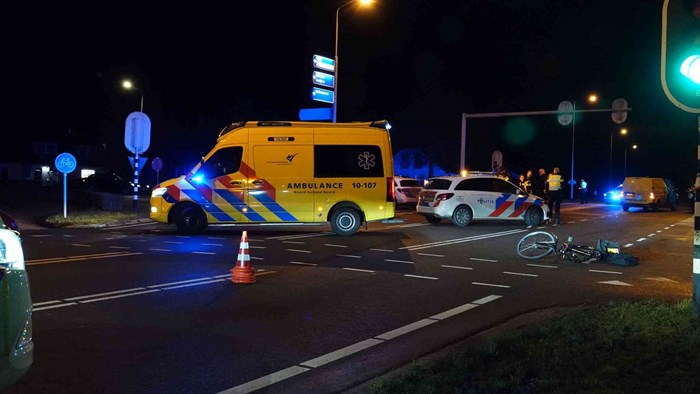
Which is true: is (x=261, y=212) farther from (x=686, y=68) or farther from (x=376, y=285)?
(x=686, y=68)

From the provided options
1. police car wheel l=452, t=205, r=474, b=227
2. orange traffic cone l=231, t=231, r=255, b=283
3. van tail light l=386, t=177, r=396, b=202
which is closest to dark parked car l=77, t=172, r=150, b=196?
police car wheel l=452, t=205, r=474, b=227

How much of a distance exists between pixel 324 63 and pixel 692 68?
1925 centimetres

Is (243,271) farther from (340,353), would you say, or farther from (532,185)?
(532,185)

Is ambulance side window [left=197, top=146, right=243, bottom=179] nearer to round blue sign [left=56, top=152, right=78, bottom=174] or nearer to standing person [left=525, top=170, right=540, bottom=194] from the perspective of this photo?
round blue sign [left=56, top=152, right=78, bottom=174]

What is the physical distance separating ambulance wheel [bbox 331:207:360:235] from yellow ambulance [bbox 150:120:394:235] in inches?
1.0

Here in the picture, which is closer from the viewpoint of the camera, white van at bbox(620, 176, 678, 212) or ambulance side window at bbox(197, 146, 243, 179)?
ambulance side window at bbox(197, 146, 243, 179)

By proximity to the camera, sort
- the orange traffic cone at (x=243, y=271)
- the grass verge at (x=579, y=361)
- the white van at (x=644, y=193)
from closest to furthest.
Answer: the grass verge at (x=579, y=361), the orange traffic cone at (x=243, y=271), the white van at (x=644, y=193)

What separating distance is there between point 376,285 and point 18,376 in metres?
6.12

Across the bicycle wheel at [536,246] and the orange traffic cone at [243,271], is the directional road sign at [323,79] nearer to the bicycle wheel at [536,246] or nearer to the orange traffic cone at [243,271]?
the bicycle wheel at [536,246]

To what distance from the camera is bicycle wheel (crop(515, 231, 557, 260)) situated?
12.0 metres

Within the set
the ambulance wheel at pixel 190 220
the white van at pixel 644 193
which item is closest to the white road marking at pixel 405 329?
the ambulance wheel at pixel 190 220

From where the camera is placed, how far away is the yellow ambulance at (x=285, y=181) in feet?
50.2

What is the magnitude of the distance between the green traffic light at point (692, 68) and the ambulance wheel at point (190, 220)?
1194 centimetres

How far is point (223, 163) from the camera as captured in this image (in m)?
15.3
